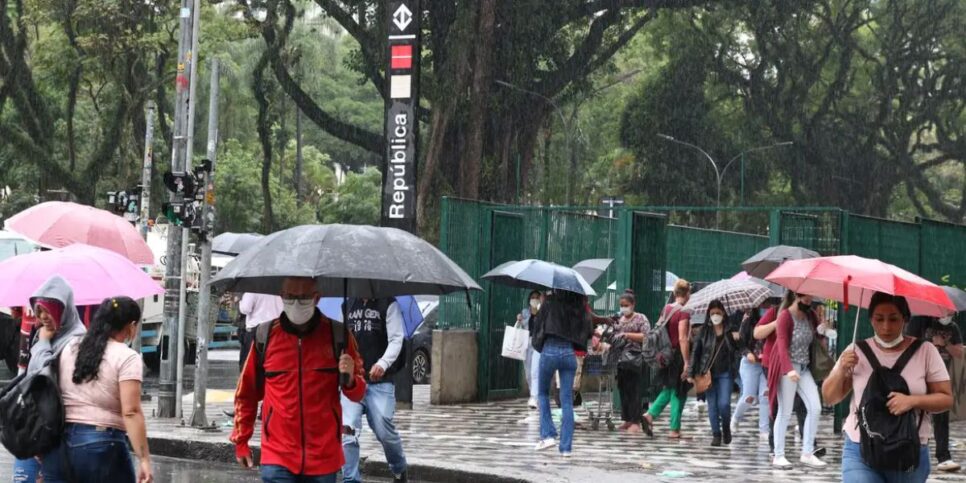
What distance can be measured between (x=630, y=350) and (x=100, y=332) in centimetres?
977

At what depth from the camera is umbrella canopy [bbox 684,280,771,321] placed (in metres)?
14.3

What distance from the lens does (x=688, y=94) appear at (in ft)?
151

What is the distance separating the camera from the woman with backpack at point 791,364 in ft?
41.8

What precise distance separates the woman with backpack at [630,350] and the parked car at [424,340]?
606 cm

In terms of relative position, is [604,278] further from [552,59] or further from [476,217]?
[552,59]

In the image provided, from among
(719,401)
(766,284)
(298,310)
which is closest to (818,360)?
(719,401)

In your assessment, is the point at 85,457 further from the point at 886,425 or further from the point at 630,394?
the point at 630,394

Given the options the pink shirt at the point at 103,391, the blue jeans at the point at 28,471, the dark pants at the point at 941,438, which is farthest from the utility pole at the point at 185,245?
the pink shirt at the point at 103,391

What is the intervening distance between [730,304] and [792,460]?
5.45 ft

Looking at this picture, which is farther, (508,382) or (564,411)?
(508,382)

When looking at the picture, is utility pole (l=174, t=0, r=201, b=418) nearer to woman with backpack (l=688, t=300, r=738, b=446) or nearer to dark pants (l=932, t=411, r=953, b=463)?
woman with backpack (l=688, t=300, r=738, b=446)

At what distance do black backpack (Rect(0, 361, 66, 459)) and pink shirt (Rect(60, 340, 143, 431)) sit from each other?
6 centimetres

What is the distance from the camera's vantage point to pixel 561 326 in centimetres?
1298

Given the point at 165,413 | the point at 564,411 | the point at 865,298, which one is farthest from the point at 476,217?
the point at 865,298
